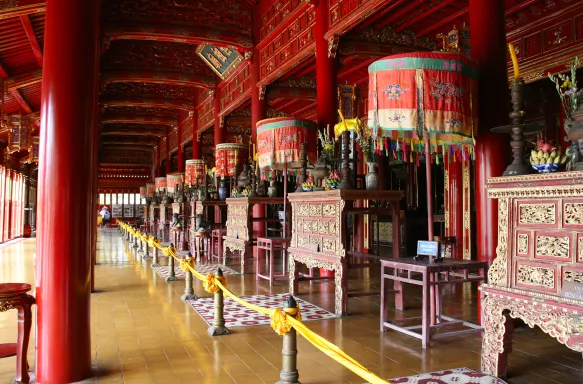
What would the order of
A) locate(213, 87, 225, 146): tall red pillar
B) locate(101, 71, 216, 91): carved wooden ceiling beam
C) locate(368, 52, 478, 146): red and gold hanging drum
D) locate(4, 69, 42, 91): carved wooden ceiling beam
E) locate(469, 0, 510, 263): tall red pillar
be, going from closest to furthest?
locate(368, 52, 478, 146): red and gold hanging drum < locate(469, 0, 510, 263): tall red pillar < locate(4, 69, 42, 91): carved wooden ceiling beam < locate(101, 71, 216, 91): carved wooden ceiling beam < locate(213, 87, 225, 146): tall red pillar

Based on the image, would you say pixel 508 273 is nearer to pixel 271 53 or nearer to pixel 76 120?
pixel 76 120

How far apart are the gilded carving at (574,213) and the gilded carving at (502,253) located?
376 mm

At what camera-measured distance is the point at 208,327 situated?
164 inches

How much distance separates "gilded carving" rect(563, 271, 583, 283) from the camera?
8.02 ft

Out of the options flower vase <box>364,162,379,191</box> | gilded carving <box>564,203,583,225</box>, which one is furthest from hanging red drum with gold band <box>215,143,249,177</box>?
gilded carving <box>564,203,583,225</box>

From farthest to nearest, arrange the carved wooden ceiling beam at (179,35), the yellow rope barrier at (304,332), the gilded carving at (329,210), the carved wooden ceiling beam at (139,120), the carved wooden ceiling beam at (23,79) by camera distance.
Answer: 1. the carved wooden ceiling beam at (139,120)
2. the carved wooden ceiling beam at (179,35)
3. the carved wooden ceiling beam at (23,79)
4. the gilded carving at (329,210)
5. the yellow rope barrier at (304,332)

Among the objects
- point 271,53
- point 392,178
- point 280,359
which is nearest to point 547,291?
point 280,359

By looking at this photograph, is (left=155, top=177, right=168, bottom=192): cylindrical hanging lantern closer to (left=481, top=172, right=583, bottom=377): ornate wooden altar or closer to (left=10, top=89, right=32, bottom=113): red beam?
(left=10, top=89, right=32, bottom=113): red beam

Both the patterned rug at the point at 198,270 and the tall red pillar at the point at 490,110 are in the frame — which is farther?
the patterned rug at the point at 198,270

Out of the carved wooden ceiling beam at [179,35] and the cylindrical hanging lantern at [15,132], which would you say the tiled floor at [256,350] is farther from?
the cylindrical hanging lantern at [15,132]

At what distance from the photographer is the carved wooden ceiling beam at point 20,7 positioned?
621cm

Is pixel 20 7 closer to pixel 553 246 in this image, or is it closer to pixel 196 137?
pixel 553 246

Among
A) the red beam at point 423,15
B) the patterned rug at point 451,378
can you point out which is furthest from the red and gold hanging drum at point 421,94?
the red beam at point 423,15

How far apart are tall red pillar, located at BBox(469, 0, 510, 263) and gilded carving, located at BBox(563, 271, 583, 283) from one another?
168 centimetres
